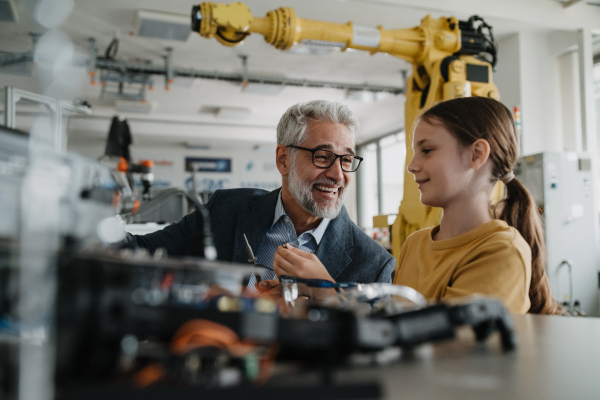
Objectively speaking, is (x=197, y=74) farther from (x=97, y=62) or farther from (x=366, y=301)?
(x=366, y=301)

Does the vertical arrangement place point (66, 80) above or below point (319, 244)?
above

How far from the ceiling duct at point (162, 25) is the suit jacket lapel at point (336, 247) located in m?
3.51

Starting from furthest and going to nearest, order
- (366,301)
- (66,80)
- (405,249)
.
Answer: (66,80), (405,249), (366,301)

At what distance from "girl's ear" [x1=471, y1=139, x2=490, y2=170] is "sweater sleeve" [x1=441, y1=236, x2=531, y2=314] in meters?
0.28

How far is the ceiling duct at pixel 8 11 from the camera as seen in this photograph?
3980 mm

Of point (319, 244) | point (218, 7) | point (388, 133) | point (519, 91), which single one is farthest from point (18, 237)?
point (388, 133)

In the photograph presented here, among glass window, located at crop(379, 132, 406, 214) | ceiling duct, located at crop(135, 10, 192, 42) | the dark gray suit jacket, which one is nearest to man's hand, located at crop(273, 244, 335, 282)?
the dark gray suit jacket

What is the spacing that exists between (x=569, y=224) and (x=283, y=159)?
11.1 ft

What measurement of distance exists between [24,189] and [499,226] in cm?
86

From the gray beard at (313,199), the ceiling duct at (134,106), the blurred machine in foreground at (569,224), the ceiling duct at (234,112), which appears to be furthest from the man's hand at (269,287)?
the ceiling duct at (234,112)

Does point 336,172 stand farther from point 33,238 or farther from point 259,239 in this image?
point 33,238

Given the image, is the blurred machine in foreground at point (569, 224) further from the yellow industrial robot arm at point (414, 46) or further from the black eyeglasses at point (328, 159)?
the black eyeglasses at point (328, 159)

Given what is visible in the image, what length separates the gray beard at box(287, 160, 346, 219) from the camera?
1373 mm

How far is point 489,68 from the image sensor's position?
2754 mm
